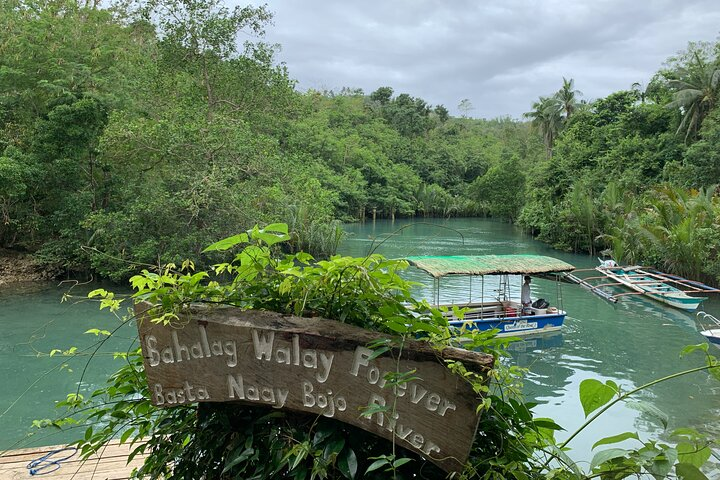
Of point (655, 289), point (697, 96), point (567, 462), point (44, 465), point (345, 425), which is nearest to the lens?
point (567, 462)

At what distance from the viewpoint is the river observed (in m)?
6.49

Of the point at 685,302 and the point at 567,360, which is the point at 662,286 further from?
the point at 567,360

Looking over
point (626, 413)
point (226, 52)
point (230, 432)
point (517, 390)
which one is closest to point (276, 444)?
point (230, 432)

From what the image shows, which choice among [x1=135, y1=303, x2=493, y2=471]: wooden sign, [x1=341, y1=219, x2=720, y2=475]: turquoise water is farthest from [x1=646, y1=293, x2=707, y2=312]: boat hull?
[x1=135, y1=303, x2=493, y2=471]: wooden sign

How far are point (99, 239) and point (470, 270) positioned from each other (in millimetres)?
9102

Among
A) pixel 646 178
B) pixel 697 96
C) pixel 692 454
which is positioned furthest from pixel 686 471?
pixel 697 96

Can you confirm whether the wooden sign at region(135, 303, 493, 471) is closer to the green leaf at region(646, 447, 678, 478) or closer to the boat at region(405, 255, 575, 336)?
the green leaf at region(646, 447, 678, 478)

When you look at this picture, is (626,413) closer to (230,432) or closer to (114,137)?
(230,432)

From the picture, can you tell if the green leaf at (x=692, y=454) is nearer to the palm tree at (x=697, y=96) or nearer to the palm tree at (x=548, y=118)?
the palm tree at (x=697, y=96)

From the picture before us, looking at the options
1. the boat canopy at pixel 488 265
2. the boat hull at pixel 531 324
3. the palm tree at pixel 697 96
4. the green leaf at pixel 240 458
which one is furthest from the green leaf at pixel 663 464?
the palm tree at pixel 697 96

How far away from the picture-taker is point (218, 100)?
1505 cm

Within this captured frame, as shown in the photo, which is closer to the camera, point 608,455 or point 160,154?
point 608,455

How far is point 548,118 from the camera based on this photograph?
131 feet

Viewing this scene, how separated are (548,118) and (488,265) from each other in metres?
33.4
